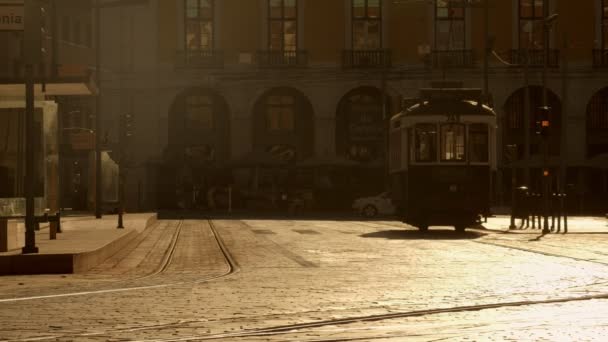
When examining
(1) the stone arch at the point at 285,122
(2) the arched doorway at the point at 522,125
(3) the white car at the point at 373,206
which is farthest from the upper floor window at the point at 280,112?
(3) the white car at the point at 373,206

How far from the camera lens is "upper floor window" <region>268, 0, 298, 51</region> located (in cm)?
5969

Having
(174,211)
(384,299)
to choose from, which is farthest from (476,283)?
(174,211)

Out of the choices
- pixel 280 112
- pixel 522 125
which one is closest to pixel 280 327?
pixel 522 125

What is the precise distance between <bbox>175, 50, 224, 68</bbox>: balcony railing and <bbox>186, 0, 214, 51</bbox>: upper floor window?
0.93ft

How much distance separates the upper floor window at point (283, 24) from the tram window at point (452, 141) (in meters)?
31.0

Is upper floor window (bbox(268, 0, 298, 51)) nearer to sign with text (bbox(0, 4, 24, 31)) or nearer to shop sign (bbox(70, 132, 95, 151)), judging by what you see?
shop sign (bbox(70, 132, 95, 151))

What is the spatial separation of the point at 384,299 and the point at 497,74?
47.2 m

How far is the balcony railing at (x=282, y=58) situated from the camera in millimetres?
59094

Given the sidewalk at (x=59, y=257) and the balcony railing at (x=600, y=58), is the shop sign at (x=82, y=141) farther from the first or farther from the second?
the balcony railing at (x=600, y=58)

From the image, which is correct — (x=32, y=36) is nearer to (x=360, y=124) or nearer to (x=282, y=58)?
→ (x=282, y=58)

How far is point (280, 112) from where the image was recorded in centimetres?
6028

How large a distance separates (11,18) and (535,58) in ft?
143

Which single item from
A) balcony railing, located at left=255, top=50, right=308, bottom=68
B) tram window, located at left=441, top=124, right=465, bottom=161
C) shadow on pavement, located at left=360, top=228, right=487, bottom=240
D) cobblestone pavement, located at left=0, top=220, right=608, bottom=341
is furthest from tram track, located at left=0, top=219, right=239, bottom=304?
balcony railing, located at left=255, top=50, right=308, bottom=68

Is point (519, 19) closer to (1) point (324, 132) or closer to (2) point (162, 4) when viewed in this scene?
(1) point (324, 132)
